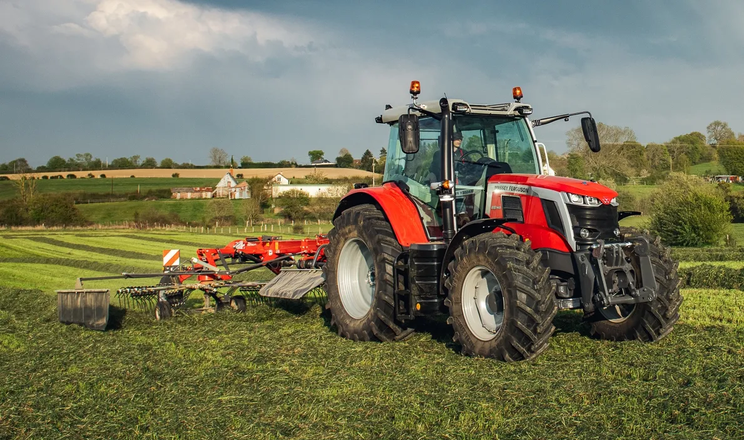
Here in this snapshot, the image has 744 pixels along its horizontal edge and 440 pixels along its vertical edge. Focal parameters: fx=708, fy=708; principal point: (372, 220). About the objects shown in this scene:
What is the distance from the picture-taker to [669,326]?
6902mm

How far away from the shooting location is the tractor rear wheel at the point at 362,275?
25.0ft

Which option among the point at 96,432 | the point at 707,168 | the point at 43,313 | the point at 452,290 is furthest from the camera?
the point at 707,168

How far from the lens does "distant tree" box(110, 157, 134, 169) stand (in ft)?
282

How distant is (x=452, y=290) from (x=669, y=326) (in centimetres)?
215

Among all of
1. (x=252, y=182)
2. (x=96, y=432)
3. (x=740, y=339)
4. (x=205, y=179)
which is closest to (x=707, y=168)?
(x=252, y=182)

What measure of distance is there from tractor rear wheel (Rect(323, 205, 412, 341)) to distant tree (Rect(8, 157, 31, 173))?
82.6 meters

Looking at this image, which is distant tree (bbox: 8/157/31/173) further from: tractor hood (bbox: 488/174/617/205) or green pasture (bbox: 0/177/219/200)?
tractor hood (bbox: 488/174/617/205)

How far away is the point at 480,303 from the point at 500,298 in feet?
0.74

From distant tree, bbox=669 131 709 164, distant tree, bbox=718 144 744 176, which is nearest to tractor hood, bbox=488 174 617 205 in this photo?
distant tree, bbox=718 144 744 176

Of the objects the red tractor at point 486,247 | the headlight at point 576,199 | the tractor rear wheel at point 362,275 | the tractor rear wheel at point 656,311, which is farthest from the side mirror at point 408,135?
the tractor rear wheel at point 656,311

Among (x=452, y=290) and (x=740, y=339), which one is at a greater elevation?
(x=452, y=290)

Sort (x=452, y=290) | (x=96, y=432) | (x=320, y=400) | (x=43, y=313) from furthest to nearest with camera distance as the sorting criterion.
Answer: (x=43, y=313) < (x=452, y=290) < (x=320, y=400) < (x=96, y=432)

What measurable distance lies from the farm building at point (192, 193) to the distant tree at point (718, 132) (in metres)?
57.1

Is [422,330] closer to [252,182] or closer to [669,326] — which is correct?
[669,326]
